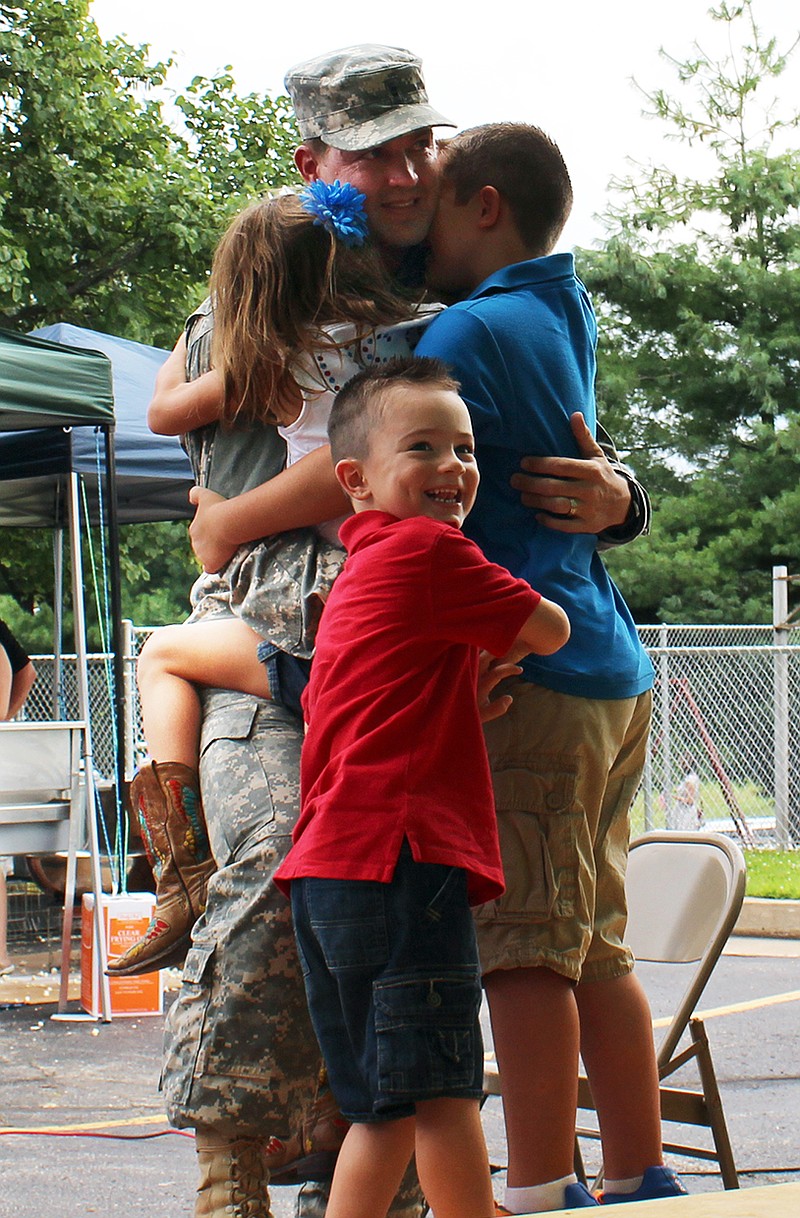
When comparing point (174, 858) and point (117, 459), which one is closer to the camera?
point (174, 858)

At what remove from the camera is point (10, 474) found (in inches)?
335

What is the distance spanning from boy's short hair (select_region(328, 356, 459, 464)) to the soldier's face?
26 cm

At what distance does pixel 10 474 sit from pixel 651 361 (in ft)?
56.0

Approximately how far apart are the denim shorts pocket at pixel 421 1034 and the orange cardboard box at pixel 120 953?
4.26 metres

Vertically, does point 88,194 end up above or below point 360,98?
above

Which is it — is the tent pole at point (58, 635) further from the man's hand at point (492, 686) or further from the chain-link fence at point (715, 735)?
the man's hand at point (492, 686)

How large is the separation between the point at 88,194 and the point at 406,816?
1841 centimetres

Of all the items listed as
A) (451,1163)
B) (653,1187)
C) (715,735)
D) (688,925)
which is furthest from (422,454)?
(715,735)

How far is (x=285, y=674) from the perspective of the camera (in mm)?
2441

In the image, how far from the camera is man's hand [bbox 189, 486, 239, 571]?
2492 millimetres

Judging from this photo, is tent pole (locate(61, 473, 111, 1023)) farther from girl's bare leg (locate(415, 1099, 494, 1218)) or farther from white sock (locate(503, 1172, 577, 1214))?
girl's bare leg (locate(415, 1099, 494, 1218))

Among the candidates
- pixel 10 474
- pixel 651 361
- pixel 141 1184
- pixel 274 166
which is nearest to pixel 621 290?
pixel 651 361

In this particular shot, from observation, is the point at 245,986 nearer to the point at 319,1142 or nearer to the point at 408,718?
the point at 319,1142

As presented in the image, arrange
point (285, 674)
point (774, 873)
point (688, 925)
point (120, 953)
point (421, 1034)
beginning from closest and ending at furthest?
point (421, 1034) → point (285, 674) → point (688, 925) → point (120, 953) → point (774, 873)
